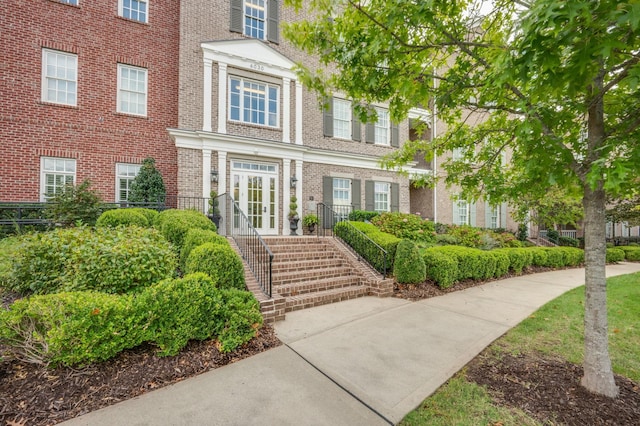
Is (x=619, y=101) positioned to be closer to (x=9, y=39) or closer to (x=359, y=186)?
(x=359, y=186)

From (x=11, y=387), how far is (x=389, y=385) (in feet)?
12.3

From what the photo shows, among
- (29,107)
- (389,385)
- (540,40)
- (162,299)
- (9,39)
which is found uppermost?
(9,39)

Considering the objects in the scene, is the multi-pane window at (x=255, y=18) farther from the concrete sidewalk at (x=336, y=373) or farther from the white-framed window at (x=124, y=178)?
the concrete sidewalk at (x=336, y=373)

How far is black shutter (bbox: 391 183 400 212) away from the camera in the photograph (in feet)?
44.7

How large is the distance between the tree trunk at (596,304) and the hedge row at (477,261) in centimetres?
422

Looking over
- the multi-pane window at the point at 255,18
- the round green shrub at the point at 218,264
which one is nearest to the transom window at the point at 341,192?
the multi-pane window at the point at 255,18

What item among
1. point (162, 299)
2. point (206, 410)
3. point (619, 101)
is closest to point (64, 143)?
point (162, 299)

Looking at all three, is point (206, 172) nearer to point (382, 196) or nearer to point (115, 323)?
point (115, 323)

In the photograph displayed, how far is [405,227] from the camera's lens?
35.4 ft

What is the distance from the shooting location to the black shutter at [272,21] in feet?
36.3

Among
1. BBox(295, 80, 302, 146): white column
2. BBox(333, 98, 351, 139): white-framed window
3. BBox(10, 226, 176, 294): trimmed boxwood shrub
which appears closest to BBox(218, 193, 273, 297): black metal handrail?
BBox(10, 226, 176, 294): trimmed boxwood shrub

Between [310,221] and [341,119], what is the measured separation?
5141mm

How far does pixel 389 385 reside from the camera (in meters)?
2.97

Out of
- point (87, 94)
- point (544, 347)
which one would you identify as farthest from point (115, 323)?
point (87, 94)
